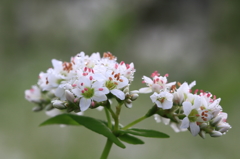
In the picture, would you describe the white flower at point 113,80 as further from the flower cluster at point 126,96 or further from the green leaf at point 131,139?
the green leaf at point 131,139

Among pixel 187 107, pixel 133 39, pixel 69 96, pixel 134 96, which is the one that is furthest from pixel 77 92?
pixel 133 39

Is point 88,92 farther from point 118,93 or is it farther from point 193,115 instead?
point 193,115

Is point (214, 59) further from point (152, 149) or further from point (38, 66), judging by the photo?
point (38, 66)

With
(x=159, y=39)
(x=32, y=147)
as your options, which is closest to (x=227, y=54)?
(x=159, y=39)

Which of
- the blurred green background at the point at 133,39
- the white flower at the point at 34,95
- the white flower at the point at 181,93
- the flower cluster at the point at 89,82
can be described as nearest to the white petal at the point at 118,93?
the flower cluster at the point at 89,82

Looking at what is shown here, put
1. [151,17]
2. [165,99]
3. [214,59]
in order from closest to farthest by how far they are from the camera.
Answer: [165,99] < [214,59] < [151,17]
